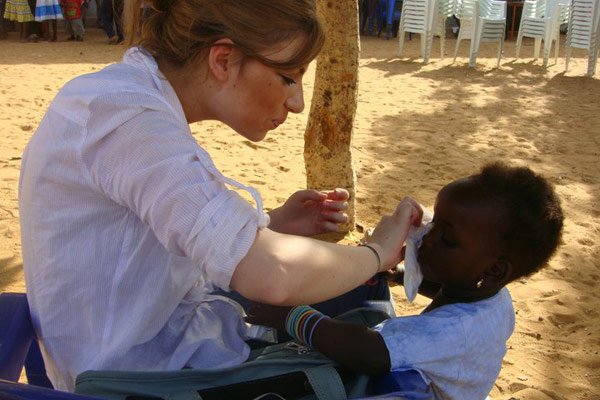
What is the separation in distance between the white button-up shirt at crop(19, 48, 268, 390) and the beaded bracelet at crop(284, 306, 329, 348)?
0.16 meters

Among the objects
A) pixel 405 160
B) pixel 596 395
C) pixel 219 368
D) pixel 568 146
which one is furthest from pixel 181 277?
pixel 568 146

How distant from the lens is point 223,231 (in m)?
1.29

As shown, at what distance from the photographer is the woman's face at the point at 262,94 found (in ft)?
5.24

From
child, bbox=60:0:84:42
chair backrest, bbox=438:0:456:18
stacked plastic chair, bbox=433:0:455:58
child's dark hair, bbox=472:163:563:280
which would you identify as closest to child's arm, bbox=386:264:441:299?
child's dark hair, bbox=472:163:563:280

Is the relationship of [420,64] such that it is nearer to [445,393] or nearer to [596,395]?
[596,395]

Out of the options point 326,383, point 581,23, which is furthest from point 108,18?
point 326,383

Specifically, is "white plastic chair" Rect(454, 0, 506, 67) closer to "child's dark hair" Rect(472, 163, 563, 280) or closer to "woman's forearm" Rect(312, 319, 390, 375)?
"child's dark hair" Rect(472, 163, 563, 280)

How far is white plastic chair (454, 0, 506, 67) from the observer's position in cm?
1166

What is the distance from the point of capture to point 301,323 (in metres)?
1.74

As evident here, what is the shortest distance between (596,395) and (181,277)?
7.52 feet

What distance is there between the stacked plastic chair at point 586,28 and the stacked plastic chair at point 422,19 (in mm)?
2470

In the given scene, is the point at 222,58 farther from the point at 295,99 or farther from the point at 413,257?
the point at 413,257

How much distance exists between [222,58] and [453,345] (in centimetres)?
98

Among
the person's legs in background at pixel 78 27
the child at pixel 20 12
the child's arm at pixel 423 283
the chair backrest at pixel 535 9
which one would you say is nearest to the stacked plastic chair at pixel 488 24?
the chair backrest at pixel 535 9
